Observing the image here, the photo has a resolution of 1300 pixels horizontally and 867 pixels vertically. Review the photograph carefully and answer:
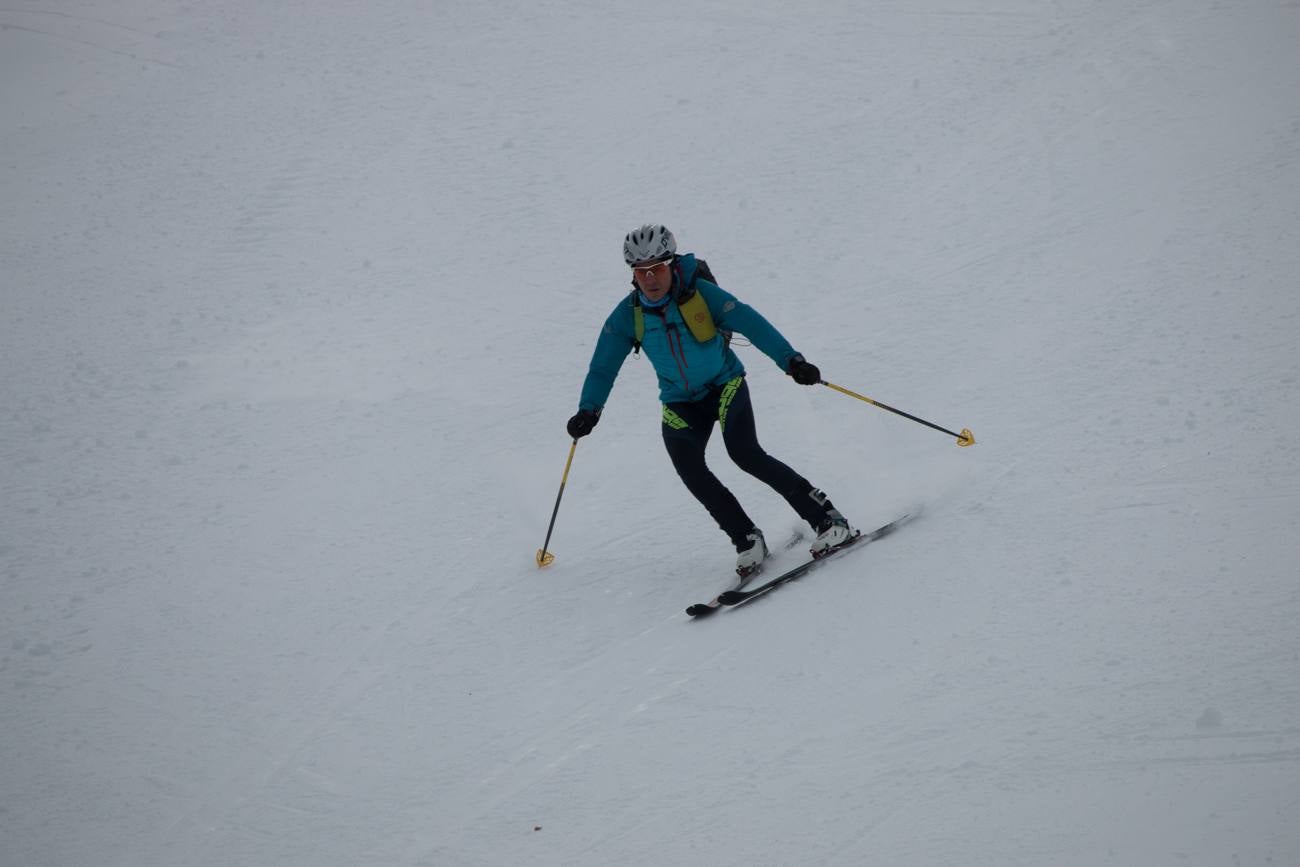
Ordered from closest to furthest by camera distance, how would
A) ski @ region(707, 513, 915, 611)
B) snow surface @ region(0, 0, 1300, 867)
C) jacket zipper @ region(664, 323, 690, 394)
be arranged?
snow surface @ region(0, 0, 1300, 867) < jacket zipper @ region(664, 323, 690, 394) < ski @ region(707, 513, 915, 611)

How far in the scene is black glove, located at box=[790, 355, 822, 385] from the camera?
17.3 ft

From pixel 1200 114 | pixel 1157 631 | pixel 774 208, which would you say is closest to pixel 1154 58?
pixel 1200 114

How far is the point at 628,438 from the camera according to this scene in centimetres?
765

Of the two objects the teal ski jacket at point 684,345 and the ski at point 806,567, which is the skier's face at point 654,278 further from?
the ski at point 806,567

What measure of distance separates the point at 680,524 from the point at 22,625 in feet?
13.3

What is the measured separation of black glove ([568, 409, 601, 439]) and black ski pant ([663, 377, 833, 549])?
413 mm

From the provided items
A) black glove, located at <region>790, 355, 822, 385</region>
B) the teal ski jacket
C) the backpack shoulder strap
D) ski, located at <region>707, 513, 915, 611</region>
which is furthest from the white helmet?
ski, located at <region>707, 513, 915, 611</region>

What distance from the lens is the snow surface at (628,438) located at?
430 cm

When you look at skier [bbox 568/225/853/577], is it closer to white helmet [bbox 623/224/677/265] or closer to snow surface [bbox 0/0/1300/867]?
white helmet [bbox 623/224/677/265]

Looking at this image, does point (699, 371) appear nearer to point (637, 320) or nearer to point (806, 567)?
point (637, 320)

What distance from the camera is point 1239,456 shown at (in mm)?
5680

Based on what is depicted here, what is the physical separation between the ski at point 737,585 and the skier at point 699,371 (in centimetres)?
4

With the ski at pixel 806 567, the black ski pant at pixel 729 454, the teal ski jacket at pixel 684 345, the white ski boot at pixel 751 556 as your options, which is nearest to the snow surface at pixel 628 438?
the ski at pixel 806 567

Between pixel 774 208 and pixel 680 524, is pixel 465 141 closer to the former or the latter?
pixel 774 208
